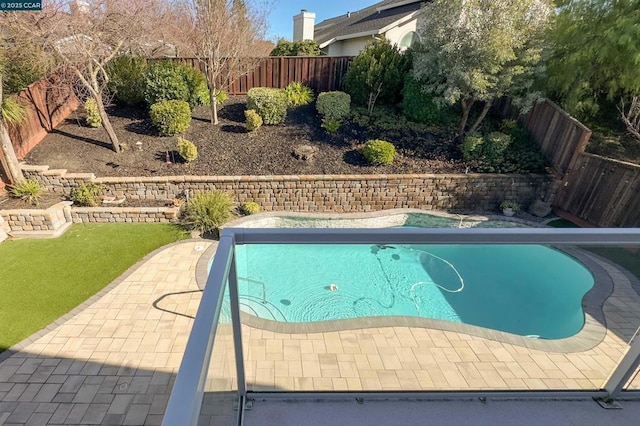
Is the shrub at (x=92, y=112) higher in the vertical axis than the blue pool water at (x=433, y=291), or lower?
higher

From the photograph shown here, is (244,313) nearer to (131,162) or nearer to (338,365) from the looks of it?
(338,365)

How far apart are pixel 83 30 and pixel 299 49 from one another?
11.7 metres

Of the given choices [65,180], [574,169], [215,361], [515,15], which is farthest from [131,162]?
[574,169]

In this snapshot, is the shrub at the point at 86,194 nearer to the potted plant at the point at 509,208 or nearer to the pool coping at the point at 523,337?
the pool coping at the point at 523,337

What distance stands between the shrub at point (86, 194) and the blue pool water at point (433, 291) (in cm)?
572

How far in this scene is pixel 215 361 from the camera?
1159 millimetres

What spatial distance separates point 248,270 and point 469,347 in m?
2.12

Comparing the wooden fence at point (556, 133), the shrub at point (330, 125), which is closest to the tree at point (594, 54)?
the wooden fence at point (556, 133)

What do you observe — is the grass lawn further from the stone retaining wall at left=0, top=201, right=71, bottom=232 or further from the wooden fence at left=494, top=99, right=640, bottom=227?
the wooden fence at left=494, top=99, right=640, bottom=227

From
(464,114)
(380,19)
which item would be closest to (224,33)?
(464,114)

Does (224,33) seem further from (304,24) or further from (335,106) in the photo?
(304,24)

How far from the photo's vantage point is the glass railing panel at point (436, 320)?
84.1 inches

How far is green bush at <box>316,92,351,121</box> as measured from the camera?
10.2 metres

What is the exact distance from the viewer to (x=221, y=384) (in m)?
1.35
